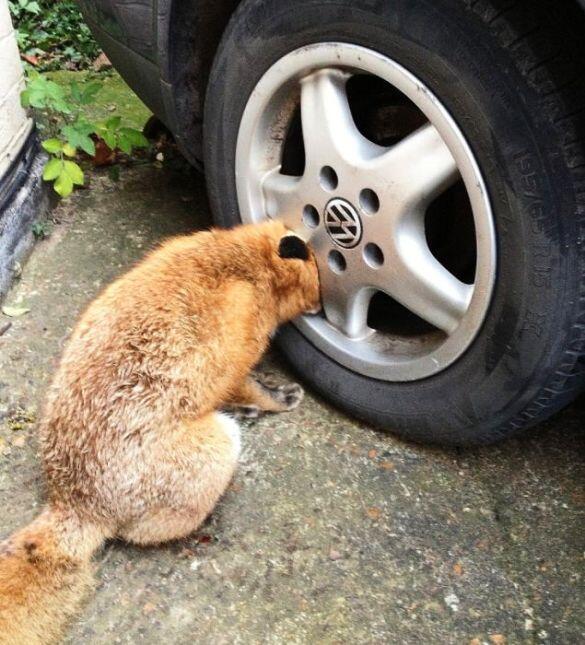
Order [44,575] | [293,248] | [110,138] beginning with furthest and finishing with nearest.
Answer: [110,138] < [293,248] < [44,575]

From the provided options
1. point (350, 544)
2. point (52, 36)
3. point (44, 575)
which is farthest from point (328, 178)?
point (52, 36)

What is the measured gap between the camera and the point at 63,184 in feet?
11.1

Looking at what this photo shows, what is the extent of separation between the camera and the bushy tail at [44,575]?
6.51 feet

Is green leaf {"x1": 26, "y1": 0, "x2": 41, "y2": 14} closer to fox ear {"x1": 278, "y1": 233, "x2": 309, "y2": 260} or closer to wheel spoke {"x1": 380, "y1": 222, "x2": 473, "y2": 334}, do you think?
fox ear {"x1": 278, "y1": 233, "x2": 309, "y2": 260}

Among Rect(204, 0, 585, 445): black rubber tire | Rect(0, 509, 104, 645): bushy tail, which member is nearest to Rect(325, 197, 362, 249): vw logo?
Rect(204, 0, 585, 445): black rubber tire

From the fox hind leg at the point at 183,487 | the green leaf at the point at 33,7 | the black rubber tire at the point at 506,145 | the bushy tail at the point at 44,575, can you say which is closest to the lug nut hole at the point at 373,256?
the black rubber tire at the point at 506,145

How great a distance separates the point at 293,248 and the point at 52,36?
3.78 meters

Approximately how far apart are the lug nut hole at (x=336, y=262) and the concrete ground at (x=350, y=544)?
0.57 m

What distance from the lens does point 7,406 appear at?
2.77 metres

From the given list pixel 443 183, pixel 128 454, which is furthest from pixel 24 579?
pixel 443 183

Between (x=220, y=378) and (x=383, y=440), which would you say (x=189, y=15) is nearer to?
(x=220, y=378)

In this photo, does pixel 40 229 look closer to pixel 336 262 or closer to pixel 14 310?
pixel 14 310

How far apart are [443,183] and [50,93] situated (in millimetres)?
1980

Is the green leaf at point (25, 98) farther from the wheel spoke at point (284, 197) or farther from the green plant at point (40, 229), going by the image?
the wheel spoke at point (284, 197)
